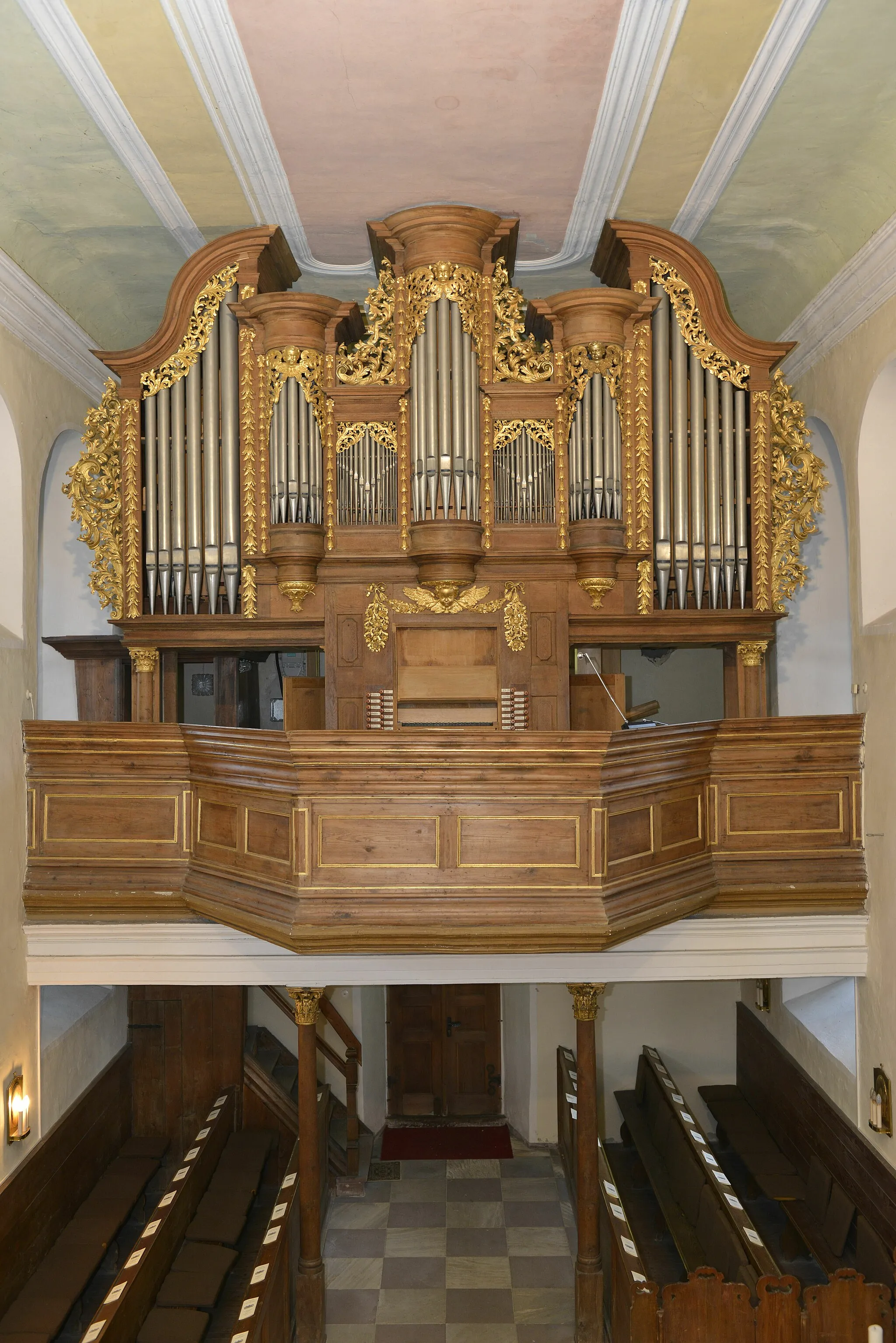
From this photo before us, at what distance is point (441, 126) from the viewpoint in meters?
7.13

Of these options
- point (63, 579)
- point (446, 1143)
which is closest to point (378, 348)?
point (63, 579)

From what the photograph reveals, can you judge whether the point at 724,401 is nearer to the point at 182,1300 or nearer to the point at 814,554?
the point at 814,554

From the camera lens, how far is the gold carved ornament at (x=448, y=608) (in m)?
8.56

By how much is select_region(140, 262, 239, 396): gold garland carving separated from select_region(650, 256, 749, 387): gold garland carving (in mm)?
3514

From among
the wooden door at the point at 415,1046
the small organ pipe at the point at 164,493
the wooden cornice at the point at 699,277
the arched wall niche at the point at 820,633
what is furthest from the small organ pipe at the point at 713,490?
the wooden door at the point at 415,1046

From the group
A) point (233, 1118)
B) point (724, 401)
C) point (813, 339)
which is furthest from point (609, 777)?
point (233, 1118)

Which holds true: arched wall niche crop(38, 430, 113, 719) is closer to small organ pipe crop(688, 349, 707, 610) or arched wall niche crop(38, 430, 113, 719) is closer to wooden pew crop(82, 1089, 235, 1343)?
wooden pew crop(82, 1089, 235, 1343)

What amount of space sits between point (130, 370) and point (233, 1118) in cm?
788

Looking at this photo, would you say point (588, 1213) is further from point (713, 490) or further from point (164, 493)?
point (164, 493)

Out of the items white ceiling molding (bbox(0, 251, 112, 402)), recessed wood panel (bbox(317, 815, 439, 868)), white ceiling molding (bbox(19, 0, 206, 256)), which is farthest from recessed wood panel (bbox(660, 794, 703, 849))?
white ceiling molding (bbox(0, 251, 112, 402))

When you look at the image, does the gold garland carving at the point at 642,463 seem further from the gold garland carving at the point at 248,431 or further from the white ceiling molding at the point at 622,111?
the gold garland carving at the point at 248,431

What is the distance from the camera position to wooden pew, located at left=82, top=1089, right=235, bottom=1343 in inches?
284

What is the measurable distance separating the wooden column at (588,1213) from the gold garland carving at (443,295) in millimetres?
5276

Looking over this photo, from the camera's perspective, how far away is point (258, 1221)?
10.1 meters
